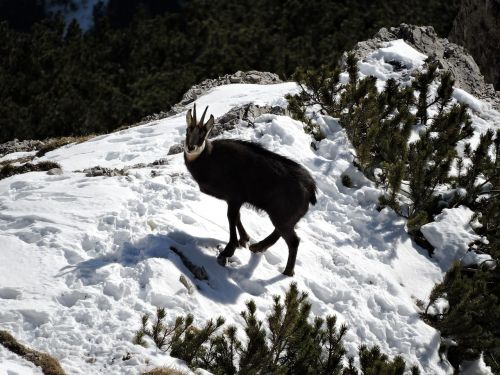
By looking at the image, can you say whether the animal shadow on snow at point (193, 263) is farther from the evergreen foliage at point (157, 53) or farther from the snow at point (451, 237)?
the evergreen foliage at point (157, 53)

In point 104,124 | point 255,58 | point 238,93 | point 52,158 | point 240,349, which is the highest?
point 240,349

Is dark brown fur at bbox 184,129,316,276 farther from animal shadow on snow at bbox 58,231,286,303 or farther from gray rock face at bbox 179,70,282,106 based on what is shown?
gray rock face at bbox 179,70,282,106

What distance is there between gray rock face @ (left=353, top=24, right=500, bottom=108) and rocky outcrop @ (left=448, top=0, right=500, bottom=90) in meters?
7.69

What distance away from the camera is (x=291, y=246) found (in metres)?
11.4

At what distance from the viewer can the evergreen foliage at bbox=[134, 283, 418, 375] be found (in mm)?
8680

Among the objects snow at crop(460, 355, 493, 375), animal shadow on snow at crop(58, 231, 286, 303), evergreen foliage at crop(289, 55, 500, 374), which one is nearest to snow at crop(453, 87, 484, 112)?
evergreen foliage at crop(289, 55, 500, 374)

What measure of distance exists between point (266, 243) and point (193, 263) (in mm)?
1572

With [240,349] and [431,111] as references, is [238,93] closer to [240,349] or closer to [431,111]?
[431,111]

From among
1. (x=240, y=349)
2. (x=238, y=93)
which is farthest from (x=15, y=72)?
(x=240, y=349)

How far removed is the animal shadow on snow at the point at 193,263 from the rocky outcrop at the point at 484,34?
25.2 metres

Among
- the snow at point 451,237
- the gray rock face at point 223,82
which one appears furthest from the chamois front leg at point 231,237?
the gray rock face at point 223,82

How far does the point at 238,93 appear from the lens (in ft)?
69.7

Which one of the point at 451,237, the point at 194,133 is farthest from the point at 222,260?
the point at 451,237

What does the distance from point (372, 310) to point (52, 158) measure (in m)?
9.54
